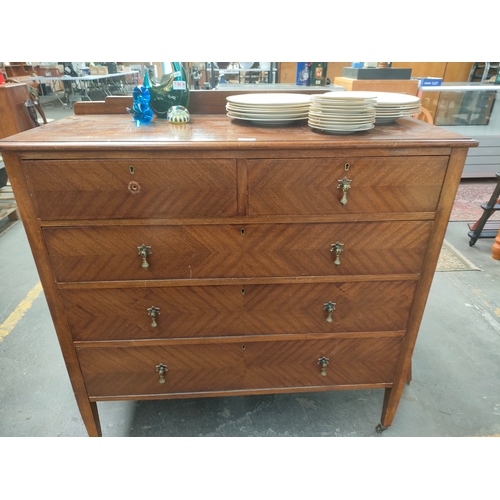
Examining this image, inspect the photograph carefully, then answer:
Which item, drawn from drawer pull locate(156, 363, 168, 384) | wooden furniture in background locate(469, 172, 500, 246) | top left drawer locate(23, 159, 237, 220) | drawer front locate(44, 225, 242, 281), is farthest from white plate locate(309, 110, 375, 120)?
wooden furniture in background locate(469, 172, 500, 246)

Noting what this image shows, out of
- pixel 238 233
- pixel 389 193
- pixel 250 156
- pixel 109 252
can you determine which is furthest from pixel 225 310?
pixel 389 193

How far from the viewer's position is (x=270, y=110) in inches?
53.8

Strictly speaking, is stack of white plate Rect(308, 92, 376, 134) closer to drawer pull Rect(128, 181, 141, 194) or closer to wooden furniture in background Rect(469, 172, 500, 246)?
drawer pull Rect(128, 181, 141, 194)

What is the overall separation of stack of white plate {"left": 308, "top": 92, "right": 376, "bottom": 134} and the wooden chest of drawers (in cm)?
4

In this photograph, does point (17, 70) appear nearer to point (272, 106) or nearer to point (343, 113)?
point (272, 106)

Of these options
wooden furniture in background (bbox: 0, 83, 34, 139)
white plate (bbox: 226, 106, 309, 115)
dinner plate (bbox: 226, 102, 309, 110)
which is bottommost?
wooden furniture in background (bbox: 0, 83, 34, 139)

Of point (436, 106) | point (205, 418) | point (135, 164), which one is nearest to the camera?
point (135, 164)

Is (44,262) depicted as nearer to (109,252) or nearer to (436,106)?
(109,252)

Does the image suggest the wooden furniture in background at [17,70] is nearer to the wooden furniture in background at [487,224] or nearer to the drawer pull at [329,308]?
the wooden furniture in background at [487,224]

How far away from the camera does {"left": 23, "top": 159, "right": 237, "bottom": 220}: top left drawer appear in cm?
119

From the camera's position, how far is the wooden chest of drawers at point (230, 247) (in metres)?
1.20

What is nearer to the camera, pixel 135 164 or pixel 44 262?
pixel 135 164

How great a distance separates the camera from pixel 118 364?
153 centimetres

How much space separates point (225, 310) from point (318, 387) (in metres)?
0.59
